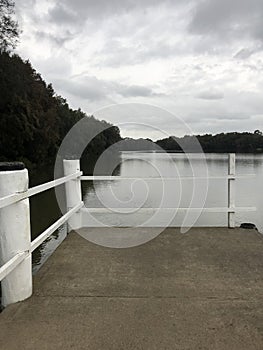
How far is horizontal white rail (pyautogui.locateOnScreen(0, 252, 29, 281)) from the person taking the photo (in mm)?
2275

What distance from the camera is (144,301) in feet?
8.44

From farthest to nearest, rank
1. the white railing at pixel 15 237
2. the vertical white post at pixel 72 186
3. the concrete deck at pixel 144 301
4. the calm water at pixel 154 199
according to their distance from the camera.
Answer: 1. the calm water at pixel 154 199
2. the vertical white post at pixel 72 186
3. the white railing at pixel 15 237
4. the concrete deck at pixel 144 301

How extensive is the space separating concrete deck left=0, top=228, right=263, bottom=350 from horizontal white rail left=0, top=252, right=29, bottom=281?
0.29m

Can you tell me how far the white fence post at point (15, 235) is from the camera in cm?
253

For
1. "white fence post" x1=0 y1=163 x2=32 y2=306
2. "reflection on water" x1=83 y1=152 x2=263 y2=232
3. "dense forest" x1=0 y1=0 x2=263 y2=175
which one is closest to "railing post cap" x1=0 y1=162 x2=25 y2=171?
"white fence post" x1=0 y1=163 x2=32 y2=306

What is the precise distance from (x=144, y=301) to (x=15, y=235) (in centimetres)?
102

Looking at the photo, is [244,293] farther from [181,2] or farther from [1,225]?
[181,2]

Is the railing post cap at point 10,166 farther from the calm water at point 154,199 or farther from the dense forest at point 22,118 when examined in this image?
the dense forest at point 22,118

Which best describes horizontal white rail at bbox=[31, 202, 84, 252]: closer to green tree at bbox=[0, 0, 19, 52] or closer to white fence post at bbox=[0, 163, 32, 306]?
white fence post at bbox=[0, 163, 32, 306]

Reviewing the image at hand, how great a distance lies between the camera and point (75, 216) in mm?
4738

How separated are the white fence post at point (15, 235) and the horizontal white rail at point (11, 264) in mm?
36

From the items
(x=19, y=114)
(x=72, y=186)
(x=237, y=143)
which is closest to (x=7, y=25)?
(x=19, y=114)

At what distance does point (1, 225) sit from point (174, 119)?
127 inches

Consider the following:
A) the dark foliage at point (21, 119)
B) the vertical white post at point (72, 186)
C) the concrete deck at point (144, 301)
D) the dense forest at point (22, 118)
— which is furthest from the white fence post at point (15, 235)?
the dark foliage at point (21, 119)
